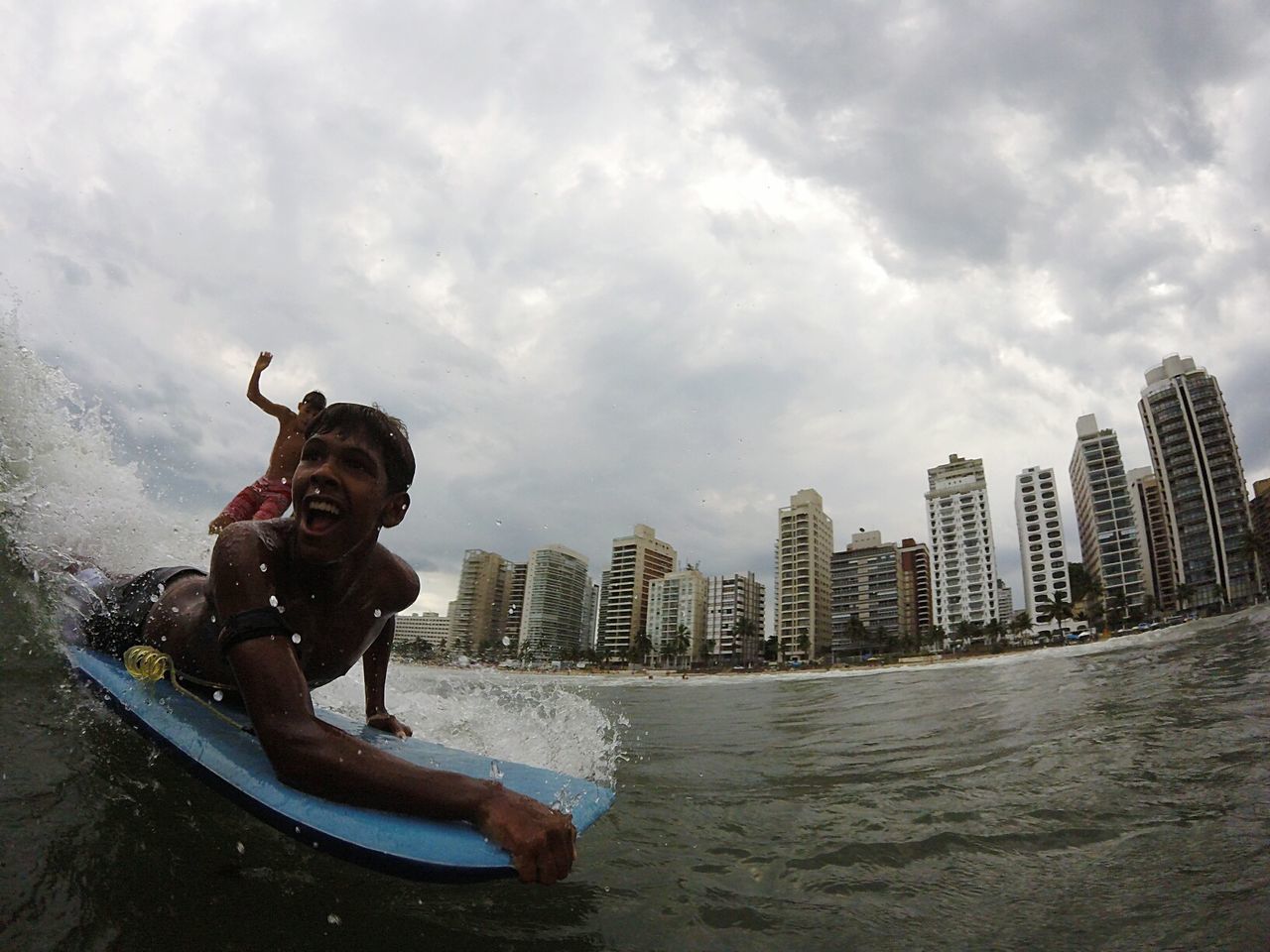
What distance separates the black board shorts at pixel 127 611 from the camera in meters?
3.43

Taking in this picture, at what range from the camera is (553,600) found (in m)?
59.5

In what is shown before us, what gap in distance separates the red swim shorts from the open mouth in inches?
147

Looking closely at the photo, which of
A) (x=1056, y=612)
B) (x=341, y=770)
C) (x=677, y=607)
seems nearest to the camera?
(x=341, y=770)

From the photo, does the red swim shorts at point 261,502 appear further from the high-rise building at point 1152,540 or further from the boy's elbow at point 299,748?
the high-rise building at point 1152,540

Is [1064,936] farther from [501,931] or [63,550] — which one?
[63,550]

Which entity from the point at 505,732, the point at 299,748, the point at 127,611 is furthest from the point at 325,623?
the point at 505,732

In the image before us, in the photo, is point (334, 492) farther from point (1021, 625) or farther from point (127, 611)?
point (1021, 625)

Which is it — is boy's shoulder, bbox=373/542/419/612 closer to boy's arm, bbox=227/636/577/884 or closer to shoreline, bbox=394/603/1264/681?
boy's arm, bbox=227/636/577/884

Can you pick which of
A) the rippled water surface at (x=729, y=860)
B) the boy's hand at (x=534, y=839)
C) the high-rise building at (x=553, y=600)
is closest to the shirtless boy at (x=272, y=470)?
the rippled water surface at (x=729, y=860)

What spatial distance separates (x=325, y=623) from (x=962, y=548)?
127 m

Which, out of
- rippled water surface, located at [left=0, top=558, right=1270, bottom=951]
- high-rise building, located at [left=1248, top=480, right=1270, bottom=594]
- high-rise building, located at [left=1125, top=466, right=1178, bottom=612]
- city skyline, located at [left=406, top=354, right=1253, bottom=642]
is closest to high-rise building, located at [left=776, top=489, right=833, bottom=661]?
city skyline, located at [left=406, top=354, right=1253, bottom=642]

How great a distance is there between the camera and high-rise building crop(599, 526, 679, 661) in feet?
281

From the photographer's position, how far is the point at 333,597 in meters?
2.68

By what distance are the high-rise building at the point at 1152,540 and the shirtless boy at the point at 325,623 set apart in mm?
131950
